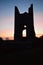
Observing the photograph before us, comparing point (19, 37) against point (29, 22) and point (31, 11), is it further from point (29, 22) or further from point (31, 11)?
point (31, 11)

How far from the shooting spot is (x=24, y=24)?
100ft

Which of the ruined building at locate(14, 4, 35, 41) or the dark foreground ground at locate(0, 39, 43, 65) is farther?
the ruined building at locate(14, 4, 35, 41)

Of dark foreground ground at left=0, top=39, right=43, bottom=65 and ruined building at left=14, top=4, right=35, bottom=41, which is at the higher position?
ruined building at left=14, top=4, right=35, bottom=41

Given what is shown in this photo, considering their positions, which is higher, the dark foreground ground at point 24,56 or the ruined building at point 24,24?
the ruined building at point 24,24

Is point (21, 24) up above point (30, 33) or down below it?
above

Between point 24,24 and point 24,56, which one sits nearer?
point 24,56

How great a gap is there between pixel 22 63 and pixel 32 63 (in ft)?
1.48

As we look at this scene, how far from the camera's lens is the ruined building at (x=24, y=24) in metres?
30.0

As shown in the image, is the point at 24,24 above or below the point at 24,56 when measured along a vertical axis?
above

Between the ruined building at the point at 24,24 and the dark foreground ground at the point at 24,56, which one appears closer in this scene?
the dark foreground ground at the point at 24,56

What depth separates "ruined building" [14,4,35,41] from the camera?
3000 cm

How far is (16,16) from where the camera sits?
102 ft

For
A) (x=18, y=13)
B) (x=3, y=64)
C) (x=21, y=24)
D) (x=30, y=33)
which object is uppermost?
(x=18, y=13)

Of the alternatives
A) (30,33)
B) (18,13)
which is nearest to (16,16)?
(18,13)
